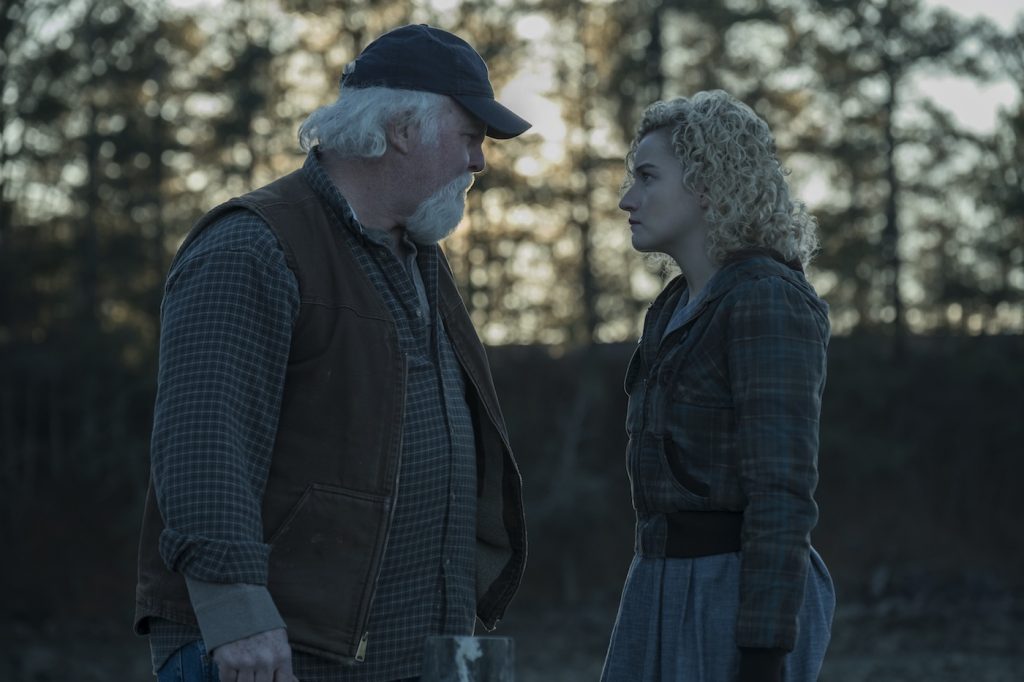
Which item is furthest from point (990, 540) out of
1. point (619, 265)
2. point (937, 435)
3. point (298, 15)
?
point (298, 15)

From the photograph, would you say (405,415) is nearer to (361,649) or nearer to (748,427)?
(361,649)

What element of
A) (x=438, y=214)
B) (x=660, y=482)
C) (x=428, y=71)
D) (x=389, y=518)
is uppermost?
(x=428, y=71)

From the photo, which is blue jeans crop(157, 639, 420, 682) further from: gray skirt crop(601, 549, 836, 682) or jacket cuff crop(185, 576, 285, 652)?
gray skirt crop(601, 549, 836, 682)

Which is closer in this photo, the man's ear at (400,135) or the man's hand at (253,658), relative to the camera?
the man's hand at (253,658)

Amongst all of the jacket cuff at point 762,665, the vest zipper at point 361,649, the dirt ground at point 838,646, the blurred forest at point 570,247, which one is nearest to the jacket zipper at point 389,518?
the vest zipper at point 361,649

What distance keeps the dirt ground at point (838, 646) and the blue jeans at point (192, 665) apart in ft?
35.4

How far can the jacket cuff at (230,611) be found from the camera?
2748 millimetres

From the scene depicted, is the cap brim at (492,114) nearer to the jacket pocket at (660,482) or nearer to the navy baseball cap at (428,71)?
the navy baseball cap at (428,71)

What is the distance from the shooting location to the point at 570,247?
928 inches

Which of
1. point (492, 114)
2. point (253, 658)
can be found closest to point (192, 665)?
point (253, 658)

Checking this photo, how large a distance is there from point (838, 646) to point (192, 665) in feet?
44.3

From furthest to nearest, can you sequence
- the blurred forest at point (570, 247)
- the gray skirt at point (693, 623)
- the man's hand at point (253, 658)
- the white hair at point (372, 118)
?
the blurred forest at point (570, 247), the white hair at point (372, 118), the gray skirt at point (693, 623), the man's hand at point (253, 658)

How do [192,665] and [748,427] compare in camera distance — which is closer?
[192,665]

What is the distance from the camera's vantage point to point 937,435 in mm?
23281
